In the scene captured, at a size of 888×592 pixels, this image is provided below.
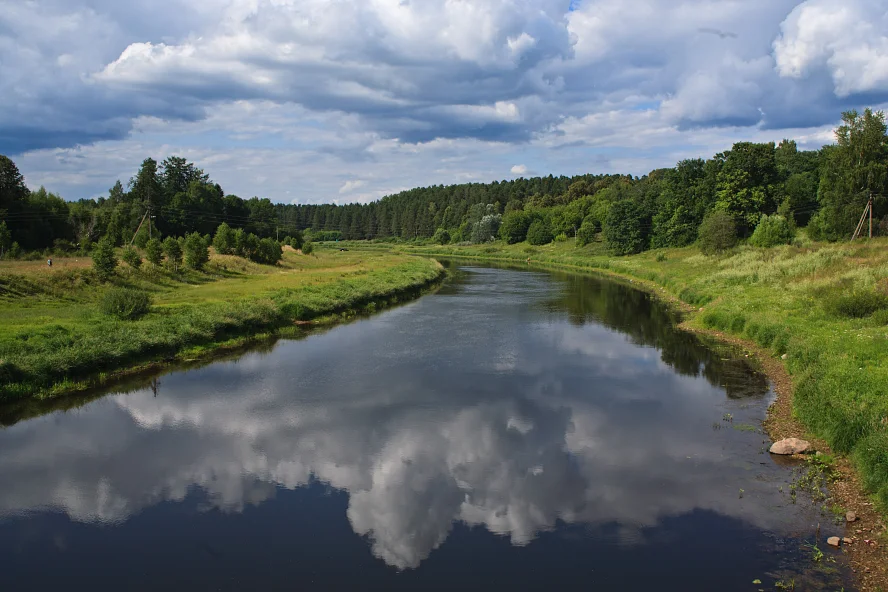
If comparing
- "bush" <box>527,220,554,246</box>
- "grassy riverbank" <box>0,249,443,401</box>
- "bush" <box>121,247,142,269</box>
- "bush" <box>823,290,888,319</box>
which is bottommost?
"grassy riverbank" <box>0,249,443,401</box>

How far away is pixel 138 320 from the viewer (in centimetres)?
2573

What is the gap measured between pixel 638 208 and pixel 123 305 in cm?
6645

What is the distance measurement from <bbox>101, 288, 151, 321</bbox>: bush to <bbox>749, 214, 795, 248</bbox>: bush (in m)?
47.4

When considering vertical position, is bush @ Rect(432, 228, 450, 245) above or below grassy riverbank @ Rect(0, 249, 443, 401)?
above

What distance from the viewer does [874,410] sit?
12641 mm

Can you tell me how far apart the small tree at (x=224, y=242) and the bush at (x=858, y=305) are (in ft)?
186

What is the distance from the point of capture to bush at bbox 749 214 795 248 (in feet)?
168

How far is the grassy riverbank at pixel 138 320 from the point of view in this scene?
19.5 m

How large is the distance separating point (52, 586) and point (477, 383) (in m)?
13.5

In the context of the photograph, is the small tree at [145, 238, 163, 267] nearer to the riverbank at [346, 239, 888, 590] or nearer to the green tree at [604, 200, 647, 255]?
the riverbank at [346, 239, 888, 590]

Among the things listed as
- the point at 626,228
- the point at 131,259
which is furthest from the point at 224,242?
the point at 626,228

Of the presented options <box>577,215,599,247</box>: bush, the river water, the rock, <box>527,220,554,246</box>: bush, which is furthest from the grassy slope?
<box>527,220,554,246</box>: bush

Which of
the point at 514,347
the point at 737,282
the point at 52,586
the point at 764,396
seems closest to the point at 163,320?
the point at 514,347

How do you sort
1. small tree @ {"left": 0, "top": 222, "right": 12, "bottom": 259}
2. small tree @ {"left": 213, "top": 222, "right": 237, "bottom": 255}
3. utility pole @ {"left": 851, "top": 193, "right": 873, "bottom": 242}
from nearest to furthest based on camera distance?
utility pole @ {"left": 851, "top": 193, "right": 873, "bottom": 242} < small tree @ {"left": 0, "top": 222, "right": 12, "bottom": 259} < small tree @ {"left": 213, "top": 222, "right": 237, "bottom": 255}
